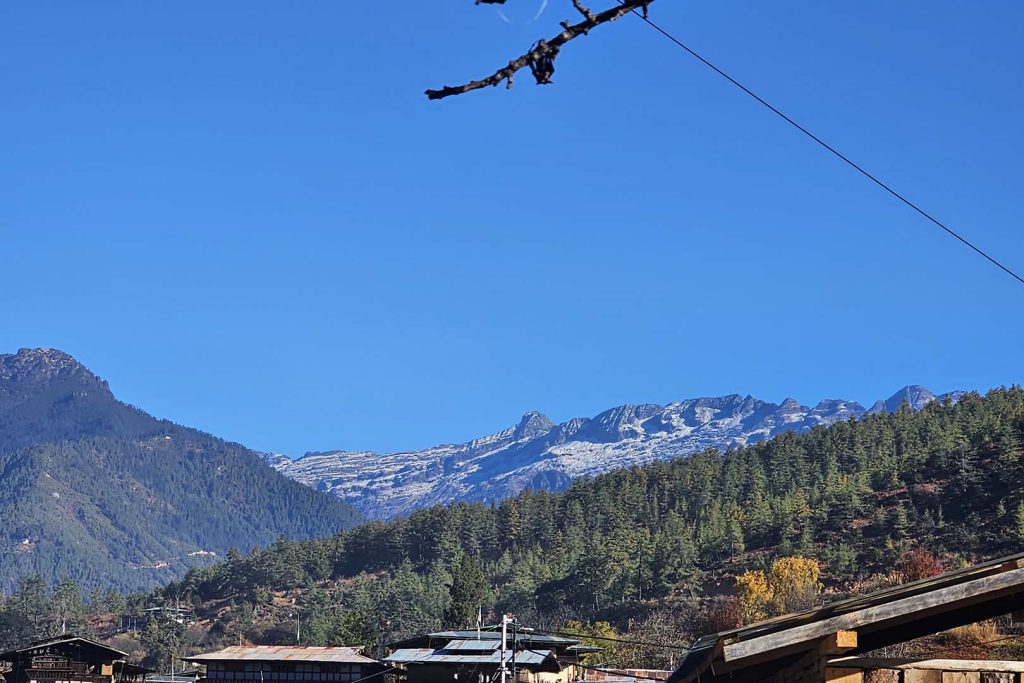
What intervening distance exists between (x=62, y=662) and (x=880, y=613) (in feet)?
278

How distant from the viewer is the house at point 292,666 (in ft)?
249

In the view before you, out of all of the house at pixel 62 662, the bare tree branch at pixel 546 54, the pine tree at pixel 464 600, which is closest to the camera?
the bare tree branch at pixel 546 54

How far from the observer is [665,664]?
317ft

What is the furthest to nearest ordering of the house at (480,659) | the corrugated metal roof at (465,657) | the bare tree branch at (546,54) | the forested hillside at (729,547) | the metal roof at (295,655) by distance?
the forested hillside at (729,547)
the metal roof at (295,655)
the house at (480,659)
the corrugated metal roof at (465,657)
the bare tree branch at (546,54)

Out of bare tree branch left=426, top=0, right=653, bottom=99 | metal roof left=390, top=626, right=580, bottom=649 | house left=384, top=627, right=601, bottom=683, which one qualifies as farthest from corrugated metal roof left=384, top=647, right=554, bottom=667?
bare tree branch left=426, top=0, right=653, bottom=99

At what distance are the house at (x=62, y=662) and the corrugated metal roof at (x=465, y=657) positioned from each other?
25.8 meters

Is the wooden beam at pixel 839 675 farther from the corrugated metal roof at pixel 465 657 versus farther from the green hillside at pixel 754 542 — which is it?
the green hillside at pixel 754 542

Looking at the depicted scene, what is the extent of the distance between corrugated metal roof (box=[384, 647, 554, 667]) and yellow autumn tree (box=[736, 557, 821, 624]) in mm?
47235

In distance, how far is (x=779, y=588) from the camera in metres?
123

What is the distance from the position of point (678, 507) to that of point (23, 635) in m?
92.6

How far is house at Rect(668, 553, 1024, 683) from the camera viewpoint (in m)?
13.4

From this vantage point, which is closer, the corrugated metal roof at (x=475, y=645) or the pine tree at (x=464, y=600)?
the corrugated metal roof at (x=475, y=645)

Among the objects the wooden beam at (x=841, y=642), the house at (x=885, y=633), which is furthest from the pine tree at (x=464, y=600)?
the wooden beam at (x=841, y=642)

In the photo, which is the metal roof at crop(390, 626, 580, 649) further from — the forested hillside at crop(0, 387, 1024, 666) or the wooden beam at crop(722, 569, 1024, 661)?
the wooden beam at crop(722, 569, 1024, 661)
